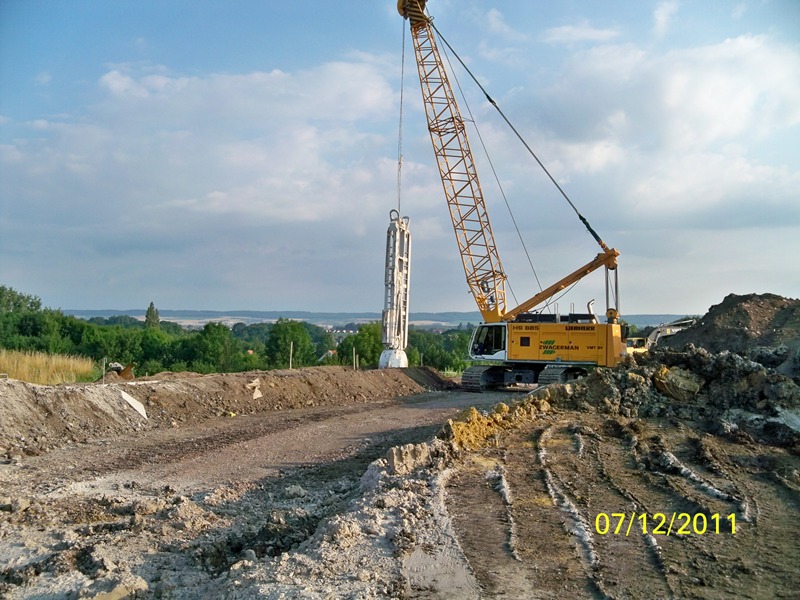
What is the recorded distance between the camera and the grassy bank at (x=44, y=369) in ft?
→ 63.8

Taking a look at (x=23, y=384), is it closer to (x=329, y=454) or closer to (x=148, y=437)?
(x=148, y=437)

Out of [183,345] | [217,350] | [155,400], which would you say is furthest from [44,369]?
[183,345]

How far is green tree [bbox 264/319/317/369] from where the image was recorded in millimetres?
39719

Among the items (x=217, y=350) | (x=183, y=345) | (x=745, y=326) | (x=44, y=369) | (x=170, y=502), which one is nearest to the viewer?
(x=170, y=502)

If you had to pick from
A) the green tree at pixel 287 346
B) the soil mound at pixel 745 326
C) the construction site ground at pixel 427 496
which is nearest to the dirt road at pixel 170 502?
the construction site ground at pixel 427 496

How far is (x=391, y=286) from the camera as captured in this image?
2727 cm

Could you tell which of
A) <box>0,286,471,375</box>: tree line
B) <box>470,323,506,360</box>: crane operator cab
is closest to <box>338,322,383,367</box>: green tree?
<box>0,286,471,375</box>: tree line

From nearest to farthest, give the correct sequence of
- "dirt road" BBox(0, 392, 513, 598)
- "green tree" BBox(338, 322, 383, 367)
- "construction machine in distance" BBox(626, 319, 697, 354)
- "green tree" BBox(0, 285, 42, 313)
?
"dirt road" BBox(0, 392, 513, 598), "construction machine in distance" BBox(626, 319, 697, 354), "green tree" BBox(338, 322, 383, 367), "green tree" BBox(0, 285, 42, 313)

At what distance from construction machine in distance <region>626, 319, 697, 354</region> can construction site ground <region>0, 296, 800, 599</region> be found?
13675 mm

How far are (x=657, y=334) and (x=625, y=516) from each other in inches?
990

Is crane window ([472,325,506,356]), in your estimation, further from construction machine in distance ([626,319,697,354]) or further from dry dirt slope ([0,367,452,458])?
construction machine in distance ([626,319,697,354])

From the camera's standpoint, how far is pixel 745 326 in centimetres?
2683

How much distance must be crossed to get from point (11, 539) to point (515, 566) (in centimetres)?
478
